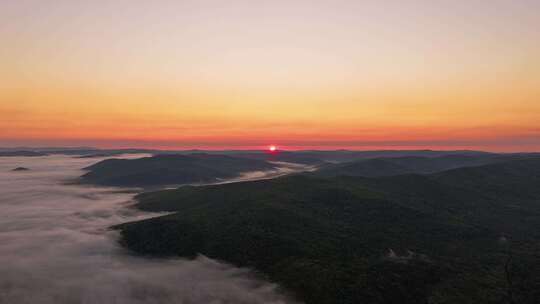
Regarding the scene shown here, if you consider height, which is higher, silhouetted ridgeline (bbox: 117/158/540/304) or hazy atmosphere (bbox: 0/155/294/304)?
silhouetted ridgeline (bbox: 117/158/540/304)

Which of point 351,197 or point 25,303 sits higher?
point 351,197

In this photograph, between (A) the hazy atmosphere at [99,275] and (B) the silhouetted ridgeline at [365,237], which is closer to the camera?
(A) the hazy atmosphere at [99,275]

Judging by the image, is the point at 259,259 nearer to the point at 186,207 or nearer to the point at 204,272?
the point at 204,272

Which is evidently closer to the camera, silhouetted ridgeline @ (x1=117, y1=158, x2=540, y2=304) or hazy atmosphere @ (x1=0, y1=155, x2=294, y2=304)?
hazy atmosphere @ (x1=0, y1=155, x2=294, y2=304)

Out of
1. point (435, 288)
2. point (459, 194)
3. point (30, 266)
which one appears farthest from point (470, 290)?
point (459, 194)

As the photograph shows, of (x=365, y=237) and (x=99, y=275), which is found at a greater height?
(x=365, y=237)

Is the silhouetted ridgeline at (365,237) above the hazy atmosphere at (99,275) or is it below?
above

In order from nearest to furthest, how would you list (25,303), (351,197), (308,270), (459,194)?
(25,303)
(308,270)
(351,197)
(459,194)

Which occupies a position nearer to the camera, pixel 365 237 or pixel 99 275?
pixel 99 275
